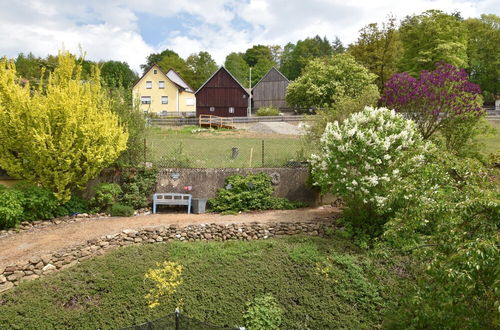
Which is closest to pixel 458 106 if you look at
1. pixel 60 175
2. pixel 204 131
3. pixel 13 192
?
pixel 60 175

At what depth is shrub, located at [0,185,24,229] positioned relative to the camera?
10523mm

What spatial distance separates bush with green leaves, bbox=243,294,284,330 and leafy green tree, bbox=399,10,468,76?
31.6 meters

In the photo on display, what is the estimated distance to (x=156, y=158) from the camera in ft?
46.5

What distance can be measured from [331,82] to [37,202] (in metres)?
27.3

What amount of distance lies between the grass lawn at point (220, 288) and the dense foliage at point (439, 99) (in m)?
7.48

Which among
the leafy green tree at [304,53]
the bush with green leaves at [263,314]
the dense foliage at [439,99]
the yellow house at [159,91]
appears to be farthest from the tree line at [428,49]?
the leafy green tree at [304,53]

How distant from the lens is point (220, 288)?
8.50 metres

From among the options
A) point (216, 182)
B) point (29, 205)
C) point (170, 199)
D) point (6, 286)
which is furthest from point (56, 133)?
point (216, 182)

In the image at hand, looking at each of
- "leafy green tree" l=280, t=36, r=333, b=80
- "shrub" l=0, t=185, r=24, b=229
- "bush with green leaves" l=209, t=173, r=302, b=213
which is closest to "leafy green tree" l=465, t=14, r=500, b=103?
"leafy green tree" l=280, t=36, r=333, b=80

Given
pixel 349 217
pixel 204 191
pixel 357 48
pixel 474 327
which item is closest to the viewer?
pixel 474 327

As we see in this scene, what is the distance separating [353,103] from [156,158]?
835cm

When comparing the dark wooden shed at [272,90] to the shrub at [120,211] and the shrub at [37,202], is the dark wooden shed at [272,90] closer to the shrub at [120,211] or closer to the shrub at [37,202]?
the shrub at [120,211]

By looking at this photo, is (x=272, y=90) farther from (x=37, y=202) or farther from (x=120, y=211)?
(x=37, y=202)

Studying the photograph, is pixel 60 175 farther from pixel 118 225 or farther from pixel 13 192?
pixel 118 225
